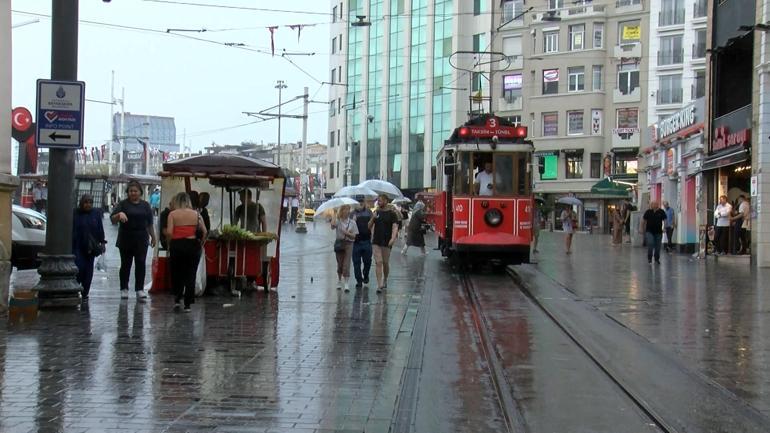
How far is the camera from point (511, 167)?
19.0 m

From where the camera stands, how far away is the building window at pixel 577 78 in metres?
58.4

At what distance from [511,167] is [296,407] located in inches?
526

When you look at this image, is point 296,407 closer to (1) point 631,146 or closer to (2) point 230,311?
(2) point 230,311

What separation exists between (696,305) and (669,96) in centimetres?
4385

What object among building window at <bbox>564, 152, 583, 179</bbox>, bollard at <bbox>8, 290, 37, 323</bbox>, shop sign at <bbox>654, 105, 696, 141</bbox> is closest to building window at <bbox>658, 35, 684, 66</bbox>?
building window at <bbox>564, 152, 583, 179</bbox>

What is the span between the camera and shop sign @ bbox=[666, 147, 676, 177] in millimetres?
32688

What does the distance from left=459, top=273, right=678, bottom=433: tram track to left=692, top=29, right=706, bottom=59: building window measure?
1568 inches

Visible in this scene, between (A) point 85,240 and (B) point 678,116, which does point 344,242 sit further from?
(B) point 678,116

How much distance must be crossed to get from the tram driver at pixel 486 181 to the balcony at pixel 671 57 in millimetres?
38723

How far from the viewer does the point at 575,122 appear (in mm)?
59125

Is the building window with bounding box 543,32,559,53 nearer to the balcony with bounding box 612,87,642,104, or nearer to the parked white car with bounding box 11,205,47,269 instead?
the balcony with bounding box 612,87,642,104

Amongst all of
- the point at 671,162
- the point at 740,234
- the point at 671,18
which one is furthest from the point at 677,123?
the point at 671,18

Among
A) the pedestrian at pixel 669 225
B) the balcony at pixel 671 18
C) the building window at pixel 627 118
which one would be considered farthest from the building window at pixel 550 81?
the pedestrian at pixel 669 225

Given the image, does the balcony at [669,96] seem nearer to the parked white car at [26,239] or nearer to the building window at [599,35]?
the building window at [599,35]
